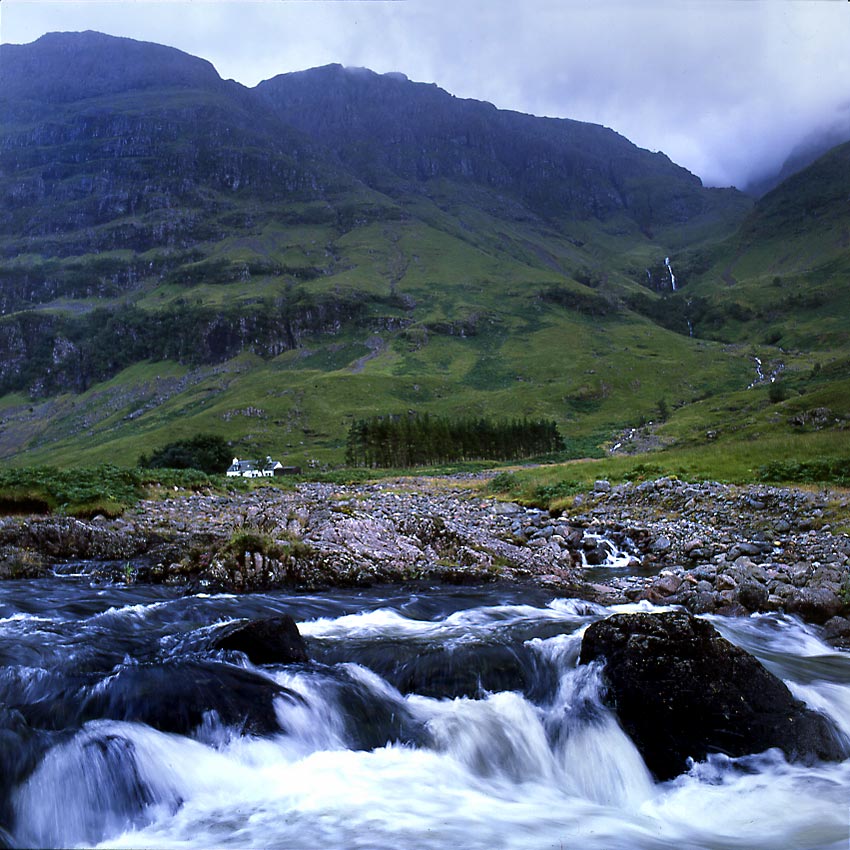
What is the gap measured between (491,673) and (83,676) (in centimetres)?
693

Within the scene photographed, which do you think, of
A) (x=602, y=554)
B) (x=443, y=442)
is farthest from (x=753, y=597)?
(x=443, y=442)

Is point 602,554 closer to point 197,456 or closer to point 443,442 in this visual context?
point 197,456

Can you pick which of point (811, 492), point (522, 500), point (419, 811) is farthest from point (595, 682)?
point (522, 500)

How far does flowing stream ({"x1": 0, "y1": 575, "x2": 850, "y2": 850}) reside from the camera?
7.15 m

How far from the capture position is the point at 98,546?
20297mm

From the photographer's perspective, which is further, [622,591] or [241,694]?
[622,591]

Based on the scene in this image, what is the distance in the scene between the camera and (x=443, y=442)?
11625cm

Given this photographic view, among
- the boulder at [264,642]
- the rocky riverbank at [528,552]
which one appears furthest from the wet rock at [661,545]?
the boulder at [264,642]

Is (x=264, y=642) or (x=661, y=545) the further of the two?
(x=661, y=545)

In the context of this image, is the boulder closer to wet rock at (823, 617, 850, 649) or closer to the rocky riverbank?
the rocky riverbank

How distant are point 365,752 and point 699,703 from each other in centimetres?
507

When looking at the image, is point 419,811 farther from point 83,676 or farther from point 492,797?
point 83,676

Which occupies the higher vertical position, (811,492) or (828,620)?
(811,492)

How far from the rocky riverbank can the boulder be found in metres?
5.79
